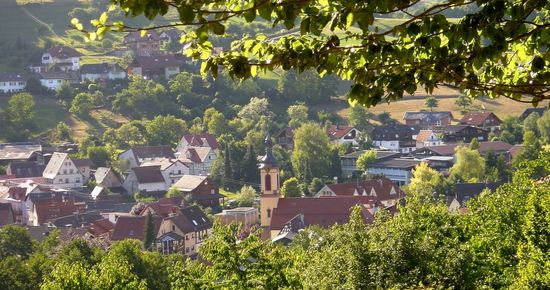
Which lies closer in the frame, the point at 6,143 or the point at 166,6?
the point at 166,6

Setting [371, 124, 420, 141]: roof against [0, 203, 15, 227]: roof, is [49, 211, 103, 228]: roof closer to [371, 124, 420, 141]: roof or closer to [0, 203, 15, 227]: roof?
[0, 203, 15, 227]: roof

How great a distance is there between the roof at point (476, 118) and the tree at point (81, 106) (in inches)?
943

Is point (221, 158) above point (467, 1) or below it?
below

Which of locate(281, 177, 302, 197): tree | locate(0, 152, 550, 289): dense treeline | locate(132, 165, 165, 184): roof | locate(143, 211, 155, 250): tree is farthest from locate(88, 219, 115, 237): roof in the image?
locate(0, 152, 550, 289): dense treeline

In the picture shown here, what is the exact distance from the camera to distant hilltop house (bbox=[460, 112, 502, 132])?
65.7 m

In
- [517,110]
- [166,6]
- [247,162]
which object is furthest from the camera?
[517,110]

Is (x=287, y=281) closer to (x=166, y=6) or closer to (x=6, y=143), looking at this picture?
(x=166, y=6)

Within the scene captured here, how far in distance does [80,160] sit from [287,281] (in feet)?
147

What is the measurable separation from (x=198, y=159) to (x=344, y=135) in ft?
31.0

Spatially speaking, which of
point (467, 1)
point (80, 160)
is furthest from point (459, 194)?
point (467, 1)

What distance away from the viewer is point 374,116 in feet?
240

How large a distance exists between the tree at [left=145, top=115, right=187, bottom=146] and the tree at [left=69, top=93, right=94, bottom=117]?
437 centimetres

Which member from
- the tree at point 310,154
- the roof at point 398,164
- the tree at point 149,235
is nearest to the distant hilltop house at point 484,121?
the roof at point 398,164

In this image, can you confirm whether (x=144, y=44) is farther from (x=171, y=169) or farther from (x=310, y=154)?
(x=310, y=154)
